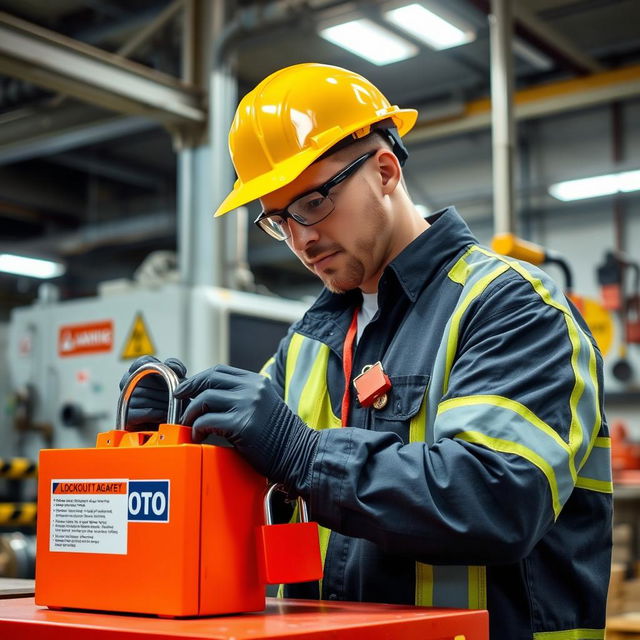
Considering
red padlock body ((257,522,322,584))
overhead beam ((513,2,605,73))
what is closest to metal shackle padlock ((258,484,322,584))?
red padlock body ((257,522,322,584))

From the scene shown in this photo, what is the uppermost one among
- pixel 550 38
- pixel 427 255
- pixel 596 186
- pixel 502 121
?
pixel 550 38

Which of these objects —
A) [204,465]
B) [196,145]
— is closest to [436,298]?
[204,465]

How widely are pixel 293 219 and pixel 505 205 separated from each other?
1.77 m

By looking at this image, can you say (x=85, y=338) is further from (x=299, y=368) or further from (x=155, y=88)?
(x=299, y=368)

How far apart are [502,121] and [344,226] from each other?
1842mm

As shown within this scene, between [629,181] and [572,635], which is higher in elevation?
[629,181]

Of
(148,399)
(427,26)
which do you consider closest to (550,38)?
(427,26)

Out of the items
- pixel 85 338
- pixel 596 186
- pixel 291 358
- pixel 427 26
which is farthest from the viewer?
pixel 596 186

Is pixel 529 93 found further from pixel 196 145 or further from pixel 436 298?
pixel 436 298

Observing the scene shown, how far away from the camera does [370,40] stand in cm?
421

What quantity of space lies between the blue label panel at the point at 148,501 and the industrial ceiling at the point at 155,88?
2.04 metres

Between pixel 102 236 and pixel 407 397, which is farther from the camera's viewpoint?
pixel 102 236

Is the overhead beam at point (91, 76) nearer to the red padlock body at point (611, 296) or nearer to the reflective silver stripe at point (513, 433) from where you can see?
the reflective silver stripe at point (513, 433)

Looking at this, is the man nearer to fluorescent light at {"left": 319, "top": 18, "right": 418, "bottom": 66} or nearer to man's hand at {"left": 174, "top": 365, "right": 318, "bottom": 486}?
man's hand at {"left": 174, "top": 365, "right": 318, "bottom": 486}
